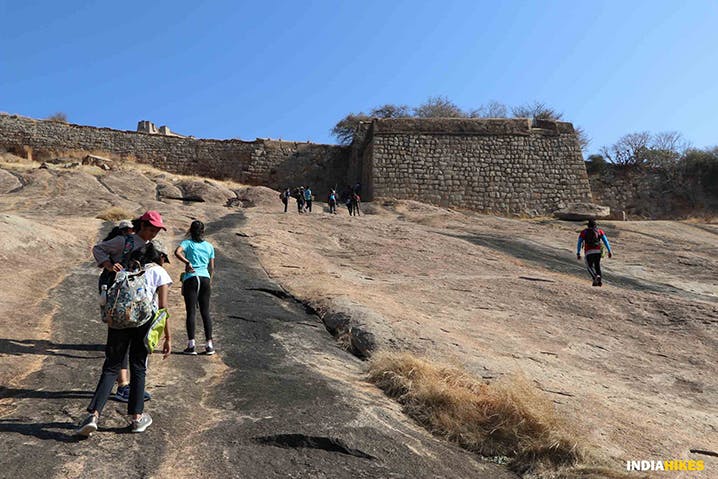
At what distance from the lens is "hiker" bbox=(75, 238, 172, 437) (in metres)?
3.36

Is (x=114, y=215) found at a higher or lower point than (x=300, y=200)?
lower

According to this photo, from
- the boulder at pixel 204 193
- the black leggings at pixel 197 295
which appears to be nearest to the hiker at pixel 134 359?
the black leggings at pixel 197 295

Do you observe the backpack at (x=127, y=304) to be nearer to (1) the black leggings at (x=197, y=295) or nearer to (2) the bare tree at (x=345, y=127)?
(1) the black leggings at (x=197, y=295)

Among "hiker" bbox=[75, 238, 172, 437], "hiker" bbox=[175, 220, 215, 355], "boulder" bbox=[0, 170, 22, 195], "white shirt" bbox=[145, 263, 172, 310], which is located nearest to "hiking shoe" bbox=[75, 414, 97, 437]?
"hiker" bbox=[75, 238, 172, 437]

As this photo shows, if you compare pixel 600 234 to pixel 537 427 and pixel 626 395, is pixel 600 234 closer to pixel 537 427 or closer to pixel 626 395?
pixel 626 395

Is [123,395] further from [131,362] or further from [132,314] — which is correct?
[132,314]

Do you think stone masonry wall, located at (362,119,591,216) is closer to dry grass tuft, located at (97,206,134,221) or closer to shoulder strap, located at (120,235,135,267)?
dry grass tuft, located at (97,206,134,221)

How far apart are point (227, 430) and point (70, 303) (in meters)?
4.18

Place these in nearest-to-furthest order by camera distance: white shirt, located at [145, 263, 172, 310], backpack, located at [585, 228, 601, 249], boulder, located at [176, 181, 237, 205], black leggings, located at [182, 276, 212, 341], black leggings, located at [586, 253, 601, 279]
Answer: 1. white shirt, located at [145, 263, 172, 310]
2. black leggings, located at [182, 276, 212, 341]
3. backpack, located at [585, 228, 601, 249]
4. black leggings, located at [586, 253, 601, 279]
5. boulder, located at [176, 181, 237, 205]

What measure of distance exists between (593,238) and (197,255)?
24.7ft

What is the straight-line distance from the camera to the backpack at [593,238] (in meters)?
10.1

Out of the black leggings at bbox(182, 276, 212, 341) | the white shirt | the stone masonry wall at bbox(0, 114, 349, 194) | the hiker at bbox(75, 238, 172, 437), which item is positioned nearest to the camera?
the hiker at bbox(75, 238, 172, 437)

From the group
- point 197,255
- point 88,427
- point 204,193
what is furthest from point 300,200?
point 88,427

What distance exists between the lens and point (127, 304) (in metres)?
3.49
